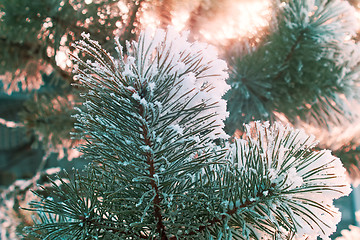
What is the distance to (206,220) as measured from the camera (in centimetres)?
22

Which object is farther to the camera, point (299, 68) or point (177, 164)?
point (299, 68)

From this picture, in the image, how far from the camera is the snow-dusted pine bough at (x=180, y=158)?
195 mm

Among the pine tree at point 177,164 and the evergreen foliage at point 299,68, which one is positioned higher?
the evergreen foliage at point 299,68

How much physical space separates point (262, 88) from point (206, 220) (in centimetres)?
39

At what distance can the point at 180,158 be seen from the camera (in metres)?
0.22

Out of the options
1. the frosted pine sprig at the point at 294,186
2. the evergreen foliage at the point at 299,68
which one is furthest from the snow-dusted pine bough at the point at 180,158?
the evergreen foliage at the point at 299,68

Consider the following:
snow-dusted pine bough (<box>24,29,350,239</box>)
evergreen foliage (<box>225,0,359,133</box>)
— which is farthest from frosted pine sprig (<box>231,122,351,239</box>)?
evergreen foliage (<box>225,0,359,133</box>)

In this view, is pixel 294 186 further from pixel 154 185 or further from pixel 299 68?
pixel 299 68

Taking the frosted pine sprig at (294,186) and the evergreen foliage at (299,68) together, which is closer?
the frosted pine sprig at (294,186)

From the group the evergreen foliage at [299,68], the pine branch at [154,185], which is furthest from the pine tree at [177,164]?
the evergreen foliage at [299,68]

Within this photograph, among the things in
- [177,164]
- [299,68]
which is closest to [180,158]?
[177,164]

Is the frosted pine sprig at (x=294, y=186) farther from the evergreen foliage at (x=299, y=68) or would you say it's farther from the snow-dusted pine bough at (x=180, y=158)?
the evergreen foliage at (x=299, y=68)

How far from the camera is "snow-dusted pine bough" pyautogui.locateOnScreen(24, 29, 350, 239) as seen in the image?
0.20 metres

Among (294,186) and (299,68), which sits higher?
(299,68)
